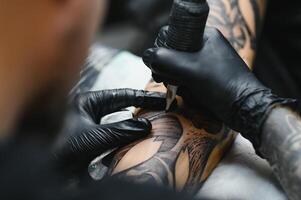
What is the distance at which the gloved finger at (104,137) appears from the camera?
1069 mm

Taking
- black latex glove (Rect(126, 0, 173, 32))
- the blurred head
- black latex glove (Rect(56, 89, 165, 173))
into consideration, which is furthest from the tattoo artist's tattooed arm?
the blurred head

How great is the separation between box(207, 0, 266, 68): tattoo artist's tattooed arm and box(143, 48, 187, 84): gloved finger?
212 mm

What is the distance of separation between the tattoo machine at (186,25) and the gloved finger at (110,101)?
6 centimetres

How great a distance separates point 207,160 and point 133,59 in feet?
1.22

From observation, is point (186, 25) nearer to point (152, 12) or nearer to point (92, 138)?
point (92, 138)

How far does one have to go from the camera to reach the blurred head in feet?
1.91

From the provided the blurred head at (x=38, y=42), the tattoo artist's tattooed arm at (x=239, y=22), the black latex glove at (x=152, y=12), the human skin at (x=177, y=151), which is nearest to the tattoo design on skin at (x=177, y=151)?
the human skin at (x=177, y=151)

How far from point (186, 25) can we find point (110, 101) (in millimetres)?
219

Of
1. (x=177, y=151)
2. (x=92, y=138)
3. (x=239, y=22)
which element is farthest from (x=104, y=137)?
(x=239, y=22)

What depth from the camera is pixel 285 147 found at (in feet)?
3.43

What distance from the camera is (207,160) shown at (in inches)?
43.0

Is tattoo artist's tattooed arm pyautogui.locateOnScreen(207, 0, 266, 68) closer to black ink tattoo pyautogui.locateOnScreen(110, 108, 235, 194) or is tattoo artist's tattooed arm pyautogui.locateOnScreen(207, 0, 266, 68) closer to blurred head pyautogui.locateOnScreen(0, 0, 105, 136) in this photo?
black ink tattoo pyautogui.locateOnScreen(110, 108, 235, 194)

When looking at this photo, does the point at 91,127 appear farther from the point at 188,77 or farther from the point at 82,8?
the point at 82,8

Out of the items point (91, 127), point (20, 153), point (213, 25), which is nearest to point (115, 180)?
point (20, 153)
